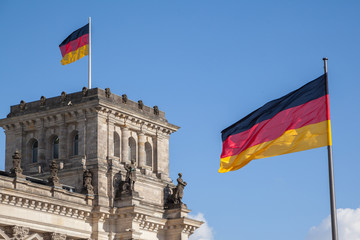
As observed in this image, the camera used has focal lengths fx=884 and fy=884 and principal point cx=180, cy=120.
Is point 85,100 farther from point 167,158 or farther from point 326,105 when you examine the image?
point 326,105

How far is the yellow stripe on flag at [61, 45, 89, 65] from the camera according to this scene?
213 ft

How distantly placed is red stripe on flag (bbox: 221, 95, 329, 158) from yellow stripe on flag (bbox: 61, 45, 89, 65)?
3039 cm

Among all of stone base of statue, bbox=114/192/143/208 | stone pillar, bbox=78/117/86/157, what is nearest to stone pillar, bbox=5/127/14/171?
stone pillar, bbox=78/117/86/157

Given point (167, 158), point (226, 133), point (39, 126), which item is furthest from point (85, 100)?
point (226, 133)

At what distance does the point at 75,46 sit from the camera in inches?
2574

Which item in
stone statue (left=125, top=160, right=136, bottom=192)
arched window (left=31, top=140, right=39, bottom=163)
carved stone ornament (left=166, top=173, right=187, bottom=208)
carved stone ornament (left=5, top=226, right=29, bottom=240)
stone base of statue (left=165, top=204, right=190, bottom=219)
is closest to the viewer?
carved stone ornament (left=5, top=226, right=29, bottom=240)

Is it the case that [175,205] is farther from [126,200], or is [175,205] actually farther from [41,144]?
[41,144]

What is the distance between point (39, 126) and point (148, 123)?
804 centimetres

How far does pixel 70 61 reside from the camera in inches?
2564

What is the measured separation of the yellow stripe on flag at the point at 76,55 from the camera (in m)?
64.9

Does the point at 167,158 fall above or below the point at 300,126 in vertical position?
above

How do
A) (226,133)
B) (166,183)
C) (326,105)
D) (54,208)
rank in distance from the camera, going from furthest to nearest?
(166,183) → (54,208) → (226,133) → (326,105)

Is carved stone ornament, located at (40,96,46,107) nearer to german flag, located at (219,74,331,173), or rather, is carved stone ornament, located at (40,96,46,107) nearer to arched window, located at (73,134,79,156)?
arched window, located at (73,134,79,156)

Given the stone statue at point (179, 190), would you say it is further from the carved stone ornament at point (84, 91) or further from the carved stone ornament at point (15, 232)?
the carved stone ornament at point (15, 232)
